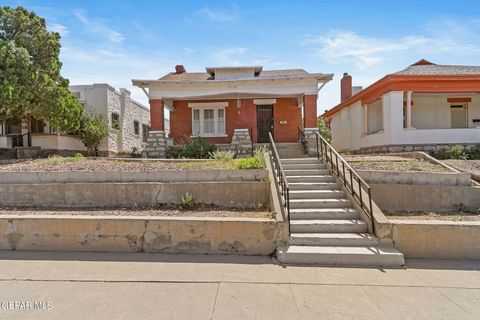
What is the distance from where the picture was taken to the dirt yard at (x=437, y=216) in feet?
19.4

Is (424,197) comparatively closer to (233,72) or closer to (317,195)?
(317,195)

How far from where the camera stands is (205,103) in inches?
584

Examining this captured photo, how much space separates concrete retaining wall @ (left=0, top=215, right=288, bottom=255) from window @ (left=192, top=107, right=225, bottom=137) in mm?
10074

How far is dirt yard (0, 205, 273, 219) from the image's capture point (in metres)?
5.93

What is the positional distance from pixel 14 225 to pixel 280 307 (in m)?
5.30

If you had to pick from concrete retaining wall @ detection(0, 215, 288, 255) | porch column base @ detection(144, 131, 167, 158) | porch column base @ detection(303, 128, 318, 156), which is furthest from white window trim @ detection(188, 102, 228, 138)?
concrete retaining wall @ detection(0, 215, 288, 255)

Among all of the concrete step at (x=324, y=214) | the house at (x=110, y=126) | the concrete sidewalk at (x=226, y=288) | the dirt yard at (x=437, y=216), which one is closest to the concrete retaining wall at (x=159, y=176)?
the concrete step at (x=324, y=214)

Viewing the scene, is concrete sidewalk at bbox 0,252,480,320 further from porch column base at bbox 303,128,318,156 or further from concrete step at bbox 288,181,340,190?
porch column base at bbox 303,128,318,156

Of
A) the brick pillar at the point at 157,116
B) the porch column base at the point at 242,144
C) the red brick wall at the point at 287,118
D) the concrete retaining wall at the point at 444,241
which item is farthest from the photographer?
the red brick wall at the point at 287,118

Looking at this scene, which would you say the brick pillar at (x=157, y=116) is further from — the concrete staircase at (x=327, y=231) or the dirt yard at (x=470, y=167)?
the dirt yard at (x=470, y=167)

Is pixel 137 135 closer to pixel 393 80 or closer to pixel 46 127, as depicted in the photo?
pixel 46 127

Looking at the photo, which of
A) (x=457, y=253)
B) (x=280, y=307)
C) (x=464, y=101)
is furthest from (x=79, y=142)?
(x=464, y=101)

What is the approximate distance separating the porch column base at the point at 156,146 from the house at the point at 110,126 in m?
6.23

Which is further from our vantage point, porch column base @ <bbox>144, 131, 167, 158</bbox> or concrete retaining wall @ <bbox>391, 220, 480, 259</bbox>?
porch column base @ <bbox>144, 131, 167, 158</bbox>
